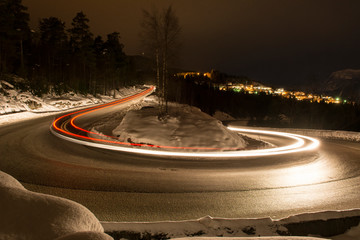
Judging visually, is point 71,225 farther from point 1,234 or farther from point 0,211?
point 0,211

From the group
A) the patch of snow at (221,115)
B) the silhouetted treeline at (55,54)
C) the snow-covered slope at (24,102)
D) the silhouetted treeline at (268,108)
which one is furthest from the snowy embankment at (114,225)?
the patch of snow at (221,115)

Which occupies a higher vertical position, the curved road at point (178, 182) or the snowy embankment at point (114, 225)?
the snowy embankment at point (114, 225)

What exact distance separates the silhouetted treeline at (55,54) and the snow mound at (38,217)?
33217 mm

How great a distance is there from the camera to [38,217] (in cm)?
280

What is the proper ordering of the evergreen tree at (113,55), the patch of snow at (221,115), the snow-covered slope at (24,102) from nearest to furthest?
the snow-covered slope at (24,102) < the evergreen tree at (113,55) < the patch of snow at (221,115)

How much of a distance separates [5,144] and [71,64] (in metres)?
49.3

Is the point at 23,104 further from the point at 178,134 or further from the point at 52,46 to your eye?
the point at 52,46

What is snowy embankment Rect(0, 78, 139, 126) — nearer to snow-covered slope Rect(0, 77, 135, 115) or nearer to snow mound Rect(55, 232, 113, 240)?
snow-covered slope Rect(0, 77, 135, 115)

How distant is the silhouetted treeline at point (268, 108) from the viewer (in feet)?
209

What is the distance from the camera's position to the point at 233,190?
6789 millimetres

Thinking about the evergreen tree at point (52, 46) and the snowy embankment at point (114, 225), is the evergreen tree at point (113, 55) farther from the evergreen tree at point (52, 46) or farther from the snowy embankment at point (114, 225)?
the snowy embankment at point (114, 225)

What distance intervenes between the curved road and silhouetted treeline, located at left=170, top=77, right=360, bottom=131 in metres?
52.8

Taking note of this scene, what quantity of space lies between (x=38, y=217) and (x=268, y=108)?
309ft

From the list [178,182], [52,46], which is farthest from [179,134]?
[52,46]
